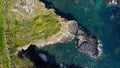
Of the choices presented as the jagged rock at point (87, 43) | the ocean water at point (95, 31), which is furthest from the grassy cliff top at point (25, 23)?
the jagged rock at point (87, 43)

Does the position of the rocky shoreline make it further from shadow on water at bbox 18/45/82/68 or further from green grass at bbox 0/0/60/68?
shadow on water at bbox 18/45/82/68

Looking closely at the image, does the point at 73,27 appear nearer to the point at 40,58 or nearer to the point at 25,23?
the point at 40,58

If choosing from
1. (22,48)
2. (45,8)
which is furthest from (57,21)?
(22,48)

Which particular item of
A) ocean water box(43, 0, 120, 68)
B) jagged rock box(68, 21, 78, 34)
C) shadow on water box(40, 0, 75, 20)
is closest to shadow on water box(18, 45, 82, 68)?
ocean water box(43, 0, 120, 68)

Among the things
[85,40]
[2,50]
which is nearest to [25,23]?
[2,50]

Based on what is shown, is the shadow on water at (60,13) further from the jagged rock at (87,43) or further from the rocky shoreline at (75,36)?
the jagged rock at (87,43)
